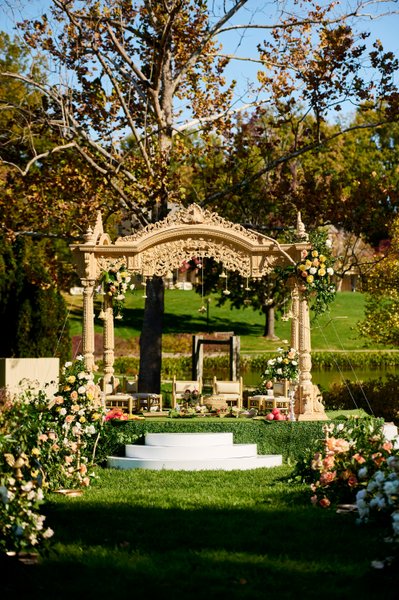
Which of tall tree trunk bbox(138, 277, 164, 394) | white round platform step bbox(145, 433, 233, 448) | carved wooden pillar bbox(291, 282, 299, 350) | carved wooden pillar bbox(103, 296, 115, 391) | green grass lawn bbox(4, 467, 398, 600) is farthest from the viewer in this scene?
tall tree trunk bbox(138, 277, 164, 394)

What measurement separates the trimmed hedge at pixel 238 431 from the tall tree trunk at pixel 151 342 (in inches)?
274

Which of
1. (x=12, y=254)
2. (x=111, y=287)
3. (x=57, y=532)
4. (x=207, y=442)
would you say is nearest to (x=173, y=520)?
(x=57, y=532)

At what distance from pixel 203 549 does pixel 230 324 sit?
39072 mm

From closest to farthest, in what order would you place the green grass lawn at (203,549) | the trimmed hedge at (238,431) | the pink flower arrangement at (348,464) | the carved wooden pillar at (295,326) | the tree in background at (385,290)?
the green grass lawn at (203,549) < the pink flower arrangement at (348,464) < the trimmed hedge at (238,431) < the carved wooden pillar at (295,326) < the tree in background at (385,290)

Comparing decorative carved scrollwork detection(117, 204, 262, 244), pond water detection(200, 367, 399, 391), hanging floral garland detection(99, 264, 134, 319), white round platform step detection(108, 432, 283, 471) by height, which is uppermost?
decorative carved scrollwork detection(117, 204, 262, 244)

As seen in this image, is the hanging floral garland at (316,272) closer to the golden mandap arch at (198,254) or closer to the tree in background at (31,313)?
the golden mandap arch at (198,254)

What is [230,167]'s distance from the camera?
2406 centimetres

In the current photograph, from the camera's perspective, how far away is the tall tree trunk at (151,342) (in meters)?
23.5

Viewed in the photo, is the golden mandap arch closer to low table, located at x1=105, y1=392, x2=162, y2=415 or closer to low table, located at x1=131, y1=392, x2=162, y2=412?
low table, located at x1=105, y1=392, x2=162, y2=415

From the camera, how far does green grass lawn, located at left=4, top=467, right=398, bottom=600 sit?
790cm

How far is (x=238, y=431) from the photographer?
16.3 metres

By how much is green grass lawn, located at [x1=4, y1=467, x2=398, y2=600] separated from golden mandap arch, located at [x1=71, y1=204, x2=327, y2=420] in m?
4.53

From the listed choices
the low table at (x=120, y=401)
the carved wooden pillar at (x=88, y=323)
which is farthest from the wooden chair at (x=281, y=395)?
the carved wooden pillar at (x=88, y=323)

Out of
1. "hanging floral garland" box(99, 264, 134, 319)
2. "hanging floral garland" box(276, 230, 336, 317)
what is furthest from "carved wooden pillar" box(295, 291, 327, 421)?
"hanging floral garland" box(99, 264, 134, 319)
